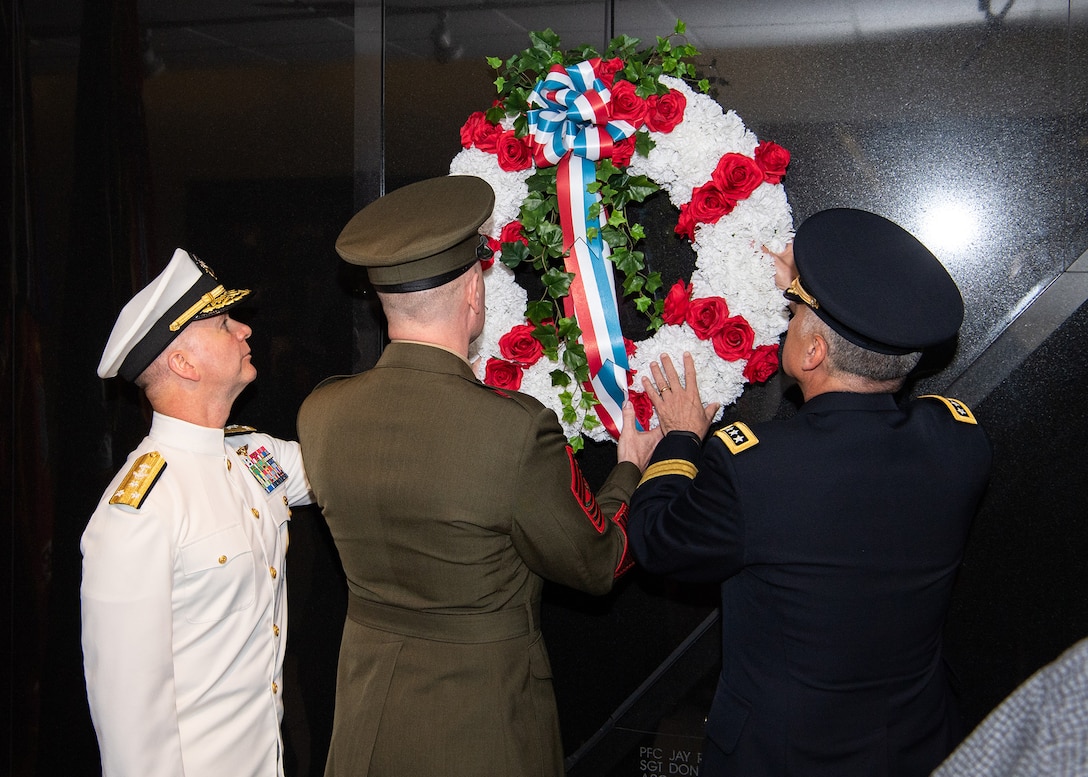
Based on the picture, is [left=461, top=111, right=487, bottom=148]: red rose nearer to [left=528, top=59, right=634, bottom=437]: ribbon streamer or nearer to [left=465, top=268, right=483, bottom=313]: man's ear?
[left=528, top=59, right=634, bottom=437]: ribbon streamer

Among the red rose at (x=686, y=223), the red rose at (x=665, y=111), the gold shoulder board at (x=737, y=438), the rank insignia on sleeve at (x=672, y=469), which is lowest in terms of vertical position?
the rank insignia on sleeve at (x=672, y=469)

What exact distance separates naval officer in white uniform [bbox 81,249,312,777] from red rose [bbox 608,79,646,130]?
1039mm

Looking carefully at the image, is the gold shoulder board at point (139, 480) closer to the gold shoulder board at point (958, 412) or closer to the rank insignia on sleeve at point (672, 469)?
the rank insignia on sleeve at point (672, 469)

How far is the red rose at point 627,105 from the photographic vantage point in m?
2.24

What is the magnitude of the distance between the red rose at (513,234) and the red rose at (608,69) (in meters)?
0.43

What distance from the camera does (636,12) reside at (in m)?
2.49

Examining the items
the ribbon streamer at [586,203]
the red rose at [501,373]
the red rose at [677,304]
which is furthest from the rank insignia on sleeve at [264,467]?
the red rose at [677,304]

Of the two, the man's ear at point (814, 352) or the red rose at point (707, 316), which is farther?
the red rose at point (707, 316)

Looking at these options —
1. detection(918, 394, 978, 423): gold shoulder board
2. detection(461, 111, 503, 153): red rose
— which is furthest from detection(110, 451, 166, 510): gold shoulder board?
detection(918, 394, 978, 423): gold shoulder board

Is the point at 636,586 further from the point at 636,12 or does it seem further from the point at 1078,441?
the point at 636,12

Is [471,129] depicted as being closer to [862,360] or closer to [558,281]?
[558,281]

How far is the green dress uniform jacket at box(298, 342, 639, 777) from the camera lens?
180 centimetres

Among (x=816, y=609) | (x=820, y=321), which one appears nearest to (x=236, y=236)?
(x=820, y=321)

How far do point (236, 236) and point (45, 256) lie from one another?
1.64 feet
